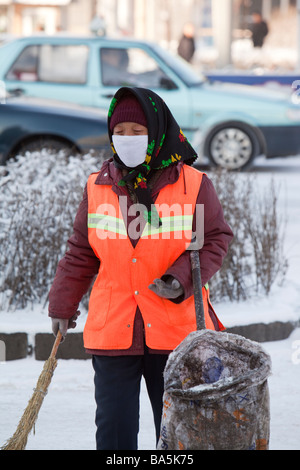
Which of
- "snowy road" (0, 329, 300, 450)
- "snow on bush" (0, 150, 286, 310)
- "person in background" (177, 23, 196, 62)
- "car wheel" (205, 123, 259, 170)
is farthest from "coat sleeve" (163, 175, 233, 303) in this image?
"person in background" (177, 23, 196, 62)

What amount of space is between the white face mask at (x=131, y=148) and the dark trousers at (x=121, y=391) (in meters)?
0.66

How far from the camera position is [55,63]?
11688mm

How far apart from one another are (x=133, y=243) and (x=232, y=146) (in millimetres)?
8973

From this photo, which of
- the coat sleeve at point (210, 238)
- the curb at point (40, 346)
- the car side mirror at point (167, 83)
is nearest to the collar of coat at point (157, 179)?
the coat sleeve at point (210, 238)

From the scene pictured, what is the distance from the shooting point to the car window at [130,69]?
1166cm

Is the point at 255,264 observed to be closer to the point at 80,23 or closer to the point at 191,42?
the point at 191,42

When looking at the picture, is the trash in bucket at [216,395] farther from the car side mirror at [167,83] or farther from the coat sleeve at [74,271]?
the car side mirror at [167,83]

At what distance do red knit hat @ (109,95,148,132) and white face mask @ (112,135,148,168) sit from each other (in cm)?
6

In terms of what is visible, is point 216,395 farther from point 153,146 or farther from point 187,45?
point 187,45

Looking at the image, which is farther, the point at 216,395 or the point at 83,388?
the point at 83,388

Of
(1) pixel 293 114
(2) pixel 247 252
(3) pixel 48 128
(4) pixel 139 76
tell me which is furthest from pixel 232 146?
(2) pixel 247 252

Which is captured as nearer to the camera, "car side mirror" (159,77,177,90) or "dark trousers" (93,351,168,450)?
"dark trousers" (93,351,168,450)

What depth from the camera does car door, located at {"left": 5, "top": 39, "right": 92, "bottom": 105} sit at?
11.5 metres

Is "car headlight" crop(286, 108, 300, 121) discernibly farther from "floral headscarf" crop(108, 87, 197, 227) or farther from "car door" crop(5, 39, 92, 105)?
"floral headscarf" crop(108, 87, 197, 227)
